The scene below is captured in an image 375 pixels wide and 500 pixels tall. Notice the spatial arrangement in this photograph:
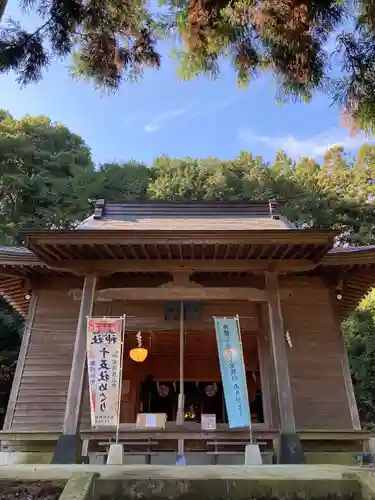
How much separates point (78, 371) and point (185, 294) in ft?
7.29

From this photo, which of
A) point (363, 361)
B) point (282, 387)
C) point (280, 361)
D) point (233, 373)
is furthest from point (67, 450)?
point (363, 361)

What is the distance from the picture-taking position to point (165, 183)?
2938 centimetres

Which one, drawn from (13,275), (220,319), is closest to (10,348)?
(13,275)

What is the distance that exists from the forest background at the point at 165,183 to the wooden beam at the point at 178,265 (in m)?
15.6

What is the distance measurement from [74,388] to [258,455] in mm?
2997

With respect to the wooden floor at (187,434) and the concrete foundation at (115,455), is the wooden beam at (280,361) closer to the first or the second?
the wooden floor at (187,434)

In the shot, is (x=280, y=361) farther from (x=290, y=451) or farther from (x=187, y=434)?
(x=187, y=434)

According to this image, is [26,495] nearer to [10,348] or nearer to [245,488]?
[245,488]

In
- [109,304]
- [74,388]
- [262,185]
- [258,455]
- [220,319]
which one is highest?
[262,185]

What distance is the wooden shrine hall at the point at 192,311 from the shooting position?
6898mm

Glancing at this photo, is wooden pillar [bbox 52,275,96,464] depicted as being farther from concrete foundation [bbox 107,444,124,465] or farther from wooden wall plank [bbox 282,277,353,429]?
wooden wall plank [bbox 282,277,353,429]

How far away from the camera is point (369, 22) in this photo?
219 inches

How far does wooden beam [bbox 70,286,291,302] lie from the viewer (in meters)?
7.53

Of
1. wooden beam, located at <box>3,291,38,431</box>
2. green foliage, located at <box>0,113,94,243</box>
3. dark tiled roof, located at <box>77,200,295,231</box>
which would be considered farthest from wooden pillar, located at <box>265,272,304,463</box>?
green foliage, located at <box>0,113,94,243</box>
